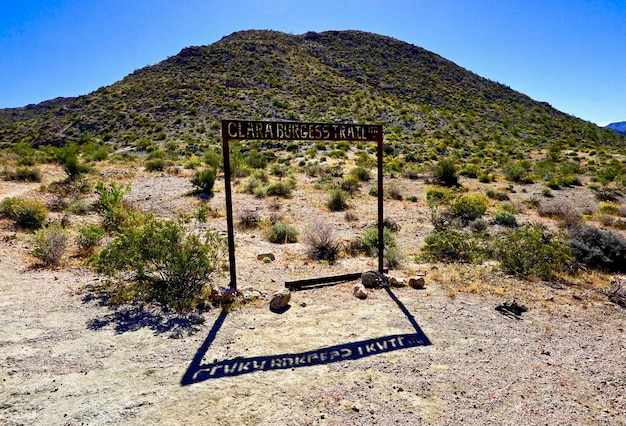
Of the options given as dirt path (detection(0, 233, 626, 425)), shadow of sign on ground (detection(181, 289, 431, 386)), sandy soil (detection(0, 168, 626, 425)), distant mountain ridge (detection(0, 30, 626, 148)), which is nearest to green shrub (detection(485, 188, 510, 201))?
sandy soil (detection(0, 168, 626, 425))

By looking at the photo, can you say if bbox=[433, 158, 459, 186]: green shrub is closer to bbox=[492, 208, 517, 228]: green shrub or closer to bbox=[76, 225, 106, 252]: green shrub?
bbox=[492, 208, 517, 228]: green shrub

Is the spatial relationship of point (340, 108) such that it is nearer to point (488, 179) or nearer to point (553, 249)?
point (488, 179)

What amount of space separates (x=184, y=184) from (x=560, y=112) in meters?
63.3

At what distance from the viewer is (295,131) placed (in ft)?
23.3

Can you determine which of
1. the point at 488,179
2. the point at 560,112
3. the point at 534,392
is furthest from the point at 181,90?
the point at 560,112

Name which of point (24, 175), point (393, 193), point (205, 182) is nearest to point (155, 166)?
point (24, 175)

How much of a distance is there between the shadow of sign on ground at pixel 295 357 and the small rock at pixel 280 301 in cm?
109

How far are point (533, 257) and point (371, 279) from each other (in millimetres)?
3781

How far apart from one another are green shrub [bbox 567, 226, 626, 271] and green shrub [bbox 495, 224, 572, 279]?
0.57 metres

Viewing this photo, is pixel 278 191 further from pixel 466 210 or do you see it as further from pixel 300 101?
pixel 300 101

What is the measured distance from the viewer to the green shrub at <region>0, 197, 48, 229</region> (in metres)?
10.8

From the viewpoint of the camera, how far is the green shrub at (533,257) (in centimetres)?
823

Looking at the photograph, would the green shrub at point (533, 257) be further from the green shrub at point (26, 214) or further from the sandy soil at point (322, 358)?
the green shrub at point (26, 214)

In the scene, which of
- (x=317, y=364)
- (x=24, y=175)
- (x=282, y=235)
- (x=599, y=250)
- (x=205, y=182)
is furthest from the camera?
(x=24, y=175)
